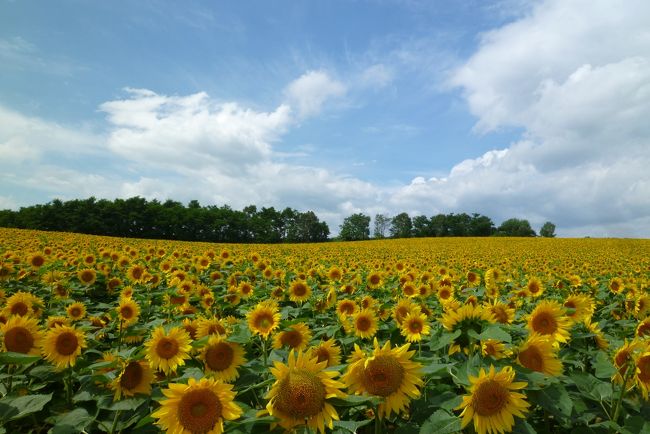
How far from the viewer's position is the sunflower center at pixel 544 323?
10.3 ft

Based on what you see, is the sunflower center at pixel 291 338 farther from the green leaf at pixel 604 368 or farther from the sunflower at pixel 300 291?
the sunflower at pixel 300 291

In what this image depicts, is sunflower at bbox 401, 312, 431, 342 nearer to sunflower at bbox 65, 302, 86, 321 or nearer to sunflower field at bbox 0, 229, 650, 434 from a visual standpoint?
sunflower field at bbox 0, 229, 650, 434

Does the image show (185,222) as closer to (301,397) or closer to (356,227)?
(356,227)

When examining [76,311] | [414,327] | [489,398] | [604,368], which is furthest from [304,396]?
[76,311]

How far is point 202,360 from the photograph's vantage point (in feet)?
9.09

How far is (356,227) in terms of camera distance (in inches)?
4707

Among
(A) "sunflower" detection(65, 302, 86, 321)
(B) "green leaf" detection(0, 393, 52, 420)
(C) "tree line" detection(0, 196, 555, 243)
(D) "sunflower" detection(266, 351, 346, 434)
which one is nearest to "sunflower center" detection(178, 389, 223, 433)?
(D) "sunflower" detection(266, 351, 346, 434)

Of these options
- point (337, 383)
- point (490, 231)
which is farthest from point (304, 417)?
point (490, 231)

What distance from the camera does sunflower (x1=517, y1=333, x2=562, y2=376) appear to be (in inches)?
96.7

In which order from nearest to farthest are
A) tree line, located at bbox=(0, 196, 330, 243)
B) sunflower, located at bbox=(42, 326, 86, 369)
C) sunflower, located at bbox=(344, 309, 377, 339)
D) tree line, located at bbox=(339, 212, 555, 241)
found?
sunflower, located at bbox=(42, 326, 86, 369)
sunflower, located at bbox=(344, 309, 377, 339)
tree line, located at bbox=(0, 196, 330, 243)
tree line, located at bbox=(339, 212, 555, 241)

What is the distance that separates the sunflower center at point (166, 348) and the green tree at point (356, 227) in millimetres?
106686

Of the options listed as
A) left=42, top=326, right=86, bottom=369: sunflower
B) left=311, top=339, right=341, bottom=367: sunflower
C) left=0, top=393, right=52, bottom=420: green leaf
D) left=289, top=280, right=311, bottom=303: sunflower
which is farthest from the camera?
left=289, top=280, right=311, bottom=303: sunflower

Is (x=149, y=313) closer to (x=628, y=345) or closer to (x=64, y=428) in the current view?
(x=64, y=428)

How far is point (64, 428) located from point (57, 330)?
3.64 feet
